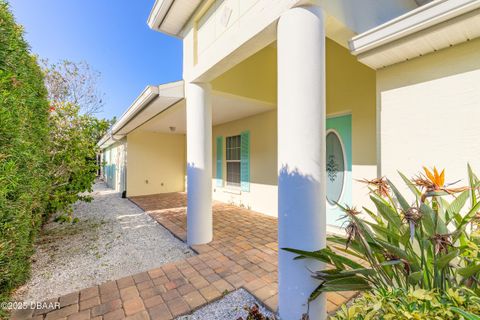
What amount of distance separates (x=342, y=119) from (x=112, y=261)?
5.55 m

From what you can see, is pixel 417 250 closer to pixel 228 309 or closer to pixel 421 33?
pixel 228 309

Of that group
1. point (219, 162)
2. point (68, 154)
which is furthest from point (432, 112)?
point (219, 162)

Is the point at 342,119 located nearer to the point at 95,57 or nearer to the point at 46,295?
the point at 46,295

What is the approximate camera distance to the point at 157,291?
8.98ft

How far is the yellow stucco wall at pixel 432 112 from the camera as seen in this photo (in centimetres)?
235

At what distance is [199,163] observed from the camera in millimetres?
4199

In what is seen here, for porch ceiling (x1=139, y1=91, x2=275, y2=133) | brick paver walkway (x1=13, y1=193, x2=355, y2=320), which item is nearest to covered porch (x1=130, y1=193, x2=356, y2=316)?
brick paver walkway (x1=13, y1=193, x2=355, y2=320)

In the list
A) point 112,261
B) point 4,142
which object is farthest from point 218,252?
point 4,142

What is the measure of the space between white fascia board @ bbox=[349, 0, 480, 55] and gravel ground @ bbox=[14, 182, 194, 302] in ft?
14.5

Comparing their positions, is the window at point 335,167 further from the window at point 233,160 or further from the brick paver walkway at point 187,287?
the window at point 233,160

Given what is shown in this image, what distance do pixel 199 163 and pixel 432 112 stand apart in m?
3.73

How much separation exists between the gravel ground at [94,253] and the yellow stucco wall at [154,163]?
3757mm

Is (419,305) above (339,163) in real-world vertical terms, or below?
below

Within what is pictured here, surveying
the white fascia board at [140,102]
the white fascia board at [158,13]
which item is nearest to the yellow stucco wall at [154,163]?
the white fascia board at [140,102]
